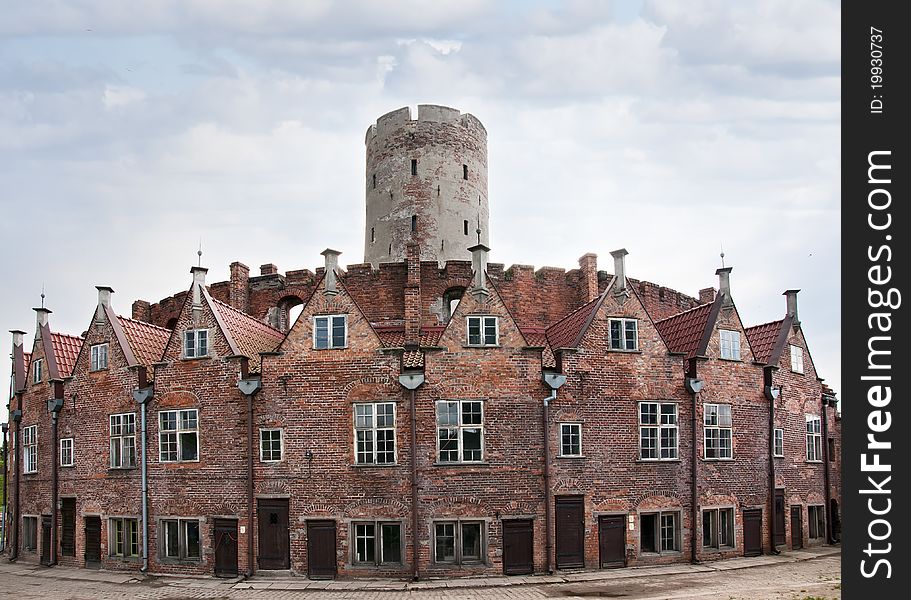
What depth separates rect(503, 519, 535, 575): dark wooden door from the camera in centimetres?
2764

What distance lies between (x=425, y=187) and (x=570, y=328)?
13445 millimetres

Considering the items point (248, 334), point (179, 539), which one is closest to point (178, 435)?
point (179, 539)

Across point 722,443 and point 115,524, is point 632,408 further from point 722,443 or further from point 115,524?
point 115,524

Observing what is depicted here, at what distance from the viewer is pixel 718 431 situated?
3128cm

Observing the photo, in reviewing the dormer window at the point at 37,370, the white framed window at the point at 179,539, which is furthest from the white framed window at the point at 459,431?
the dormer window at the point at 37,370

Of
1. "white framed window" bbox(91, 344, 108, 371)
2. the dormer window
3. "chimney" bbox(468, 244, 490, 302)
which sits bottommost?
the dormer window

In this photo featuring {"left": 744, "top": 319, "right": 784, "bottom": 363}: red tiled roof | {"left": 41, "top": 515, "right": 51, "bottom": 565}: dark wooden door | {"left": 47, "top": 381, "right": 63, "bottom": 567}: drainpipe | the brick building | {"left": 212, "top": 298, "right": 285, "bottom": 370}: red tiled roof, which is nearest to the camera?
the brick building

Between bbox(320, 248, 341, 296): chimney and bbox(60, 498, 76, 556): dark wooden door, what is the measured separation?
14.1 meters

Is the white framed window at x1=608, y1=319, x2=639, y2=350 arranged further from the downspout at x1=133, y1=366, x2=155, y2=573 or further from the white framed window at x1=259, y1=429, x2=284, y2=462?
the downspout at x1=133, y1=366, x2=155, y2=573

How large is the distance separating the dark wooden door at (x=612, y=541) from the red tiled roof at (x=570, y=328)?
20.1 ft

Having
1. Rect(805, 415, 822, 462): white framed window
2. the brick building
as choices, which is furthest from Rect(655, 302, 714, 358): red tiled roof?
Rect(805, 415, 822, 462): white framed window

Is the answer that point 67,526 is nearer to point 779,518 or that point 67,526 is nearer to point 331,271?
point 331,271

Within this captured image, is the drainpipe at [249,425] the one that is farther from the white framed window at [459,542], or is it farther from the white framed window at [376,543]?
the white framed window at [459,542]

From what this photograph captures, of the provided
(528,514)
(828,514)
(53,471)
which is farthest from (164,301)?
(828,514)
